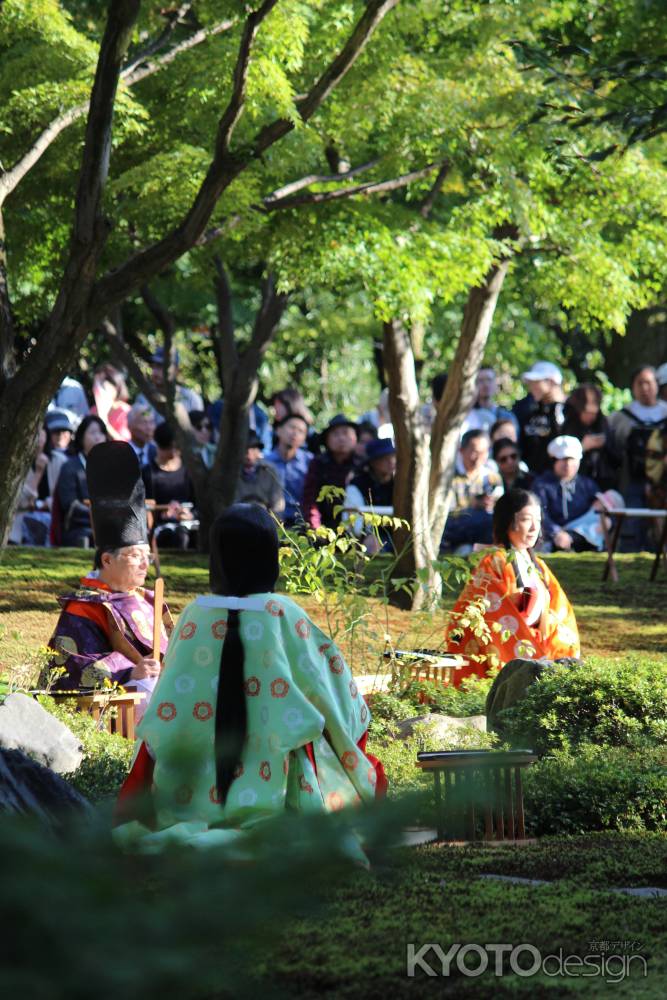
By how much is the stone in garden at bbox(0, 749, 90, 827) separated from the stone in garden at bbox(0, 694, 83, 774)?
4.12 feet

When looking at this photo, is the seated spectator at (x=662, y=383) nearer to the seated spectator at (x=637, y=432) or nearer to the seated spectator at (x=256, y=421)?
the seated spectator at (x=637, y=432)

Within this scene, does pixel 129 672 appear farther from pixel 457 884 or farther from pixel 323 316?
pixel 323 316

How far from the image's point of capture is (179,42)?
36.8 feet

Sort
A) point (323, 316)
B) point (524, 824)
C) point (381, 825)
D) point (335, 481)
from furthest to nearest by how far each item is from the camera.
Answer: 1. point (323, 316)
2. point (335, 481)
3. point (524, 824)
4. point (381, 825)

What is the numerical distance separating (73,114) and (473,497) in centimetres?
617

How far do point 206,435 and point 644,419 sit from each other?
489 cm

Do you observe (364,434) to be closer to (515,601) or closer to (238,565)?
(515,601)

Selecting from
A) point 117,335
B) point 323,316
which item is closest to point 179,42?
point 117,335

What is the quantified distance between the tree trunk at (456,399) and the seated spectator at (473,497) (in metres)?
1.02

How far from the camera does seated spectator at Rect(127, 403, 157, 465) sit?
15391mm

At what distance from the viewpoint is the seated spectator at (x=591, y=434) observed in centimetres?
1592

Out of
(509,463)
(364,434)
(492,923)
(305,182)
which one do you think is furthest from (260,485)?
(492,923)

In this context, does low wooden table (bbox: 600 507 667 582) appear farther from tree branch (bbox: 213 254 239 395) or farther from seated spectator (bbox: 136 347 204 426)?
seated spectator (bbox: 136 347 204 426)

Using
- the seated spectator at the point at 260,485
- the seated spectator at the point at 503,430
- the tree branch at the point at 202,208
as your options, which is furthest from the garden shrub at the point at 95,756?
the seated spectator at the point at 503,430
